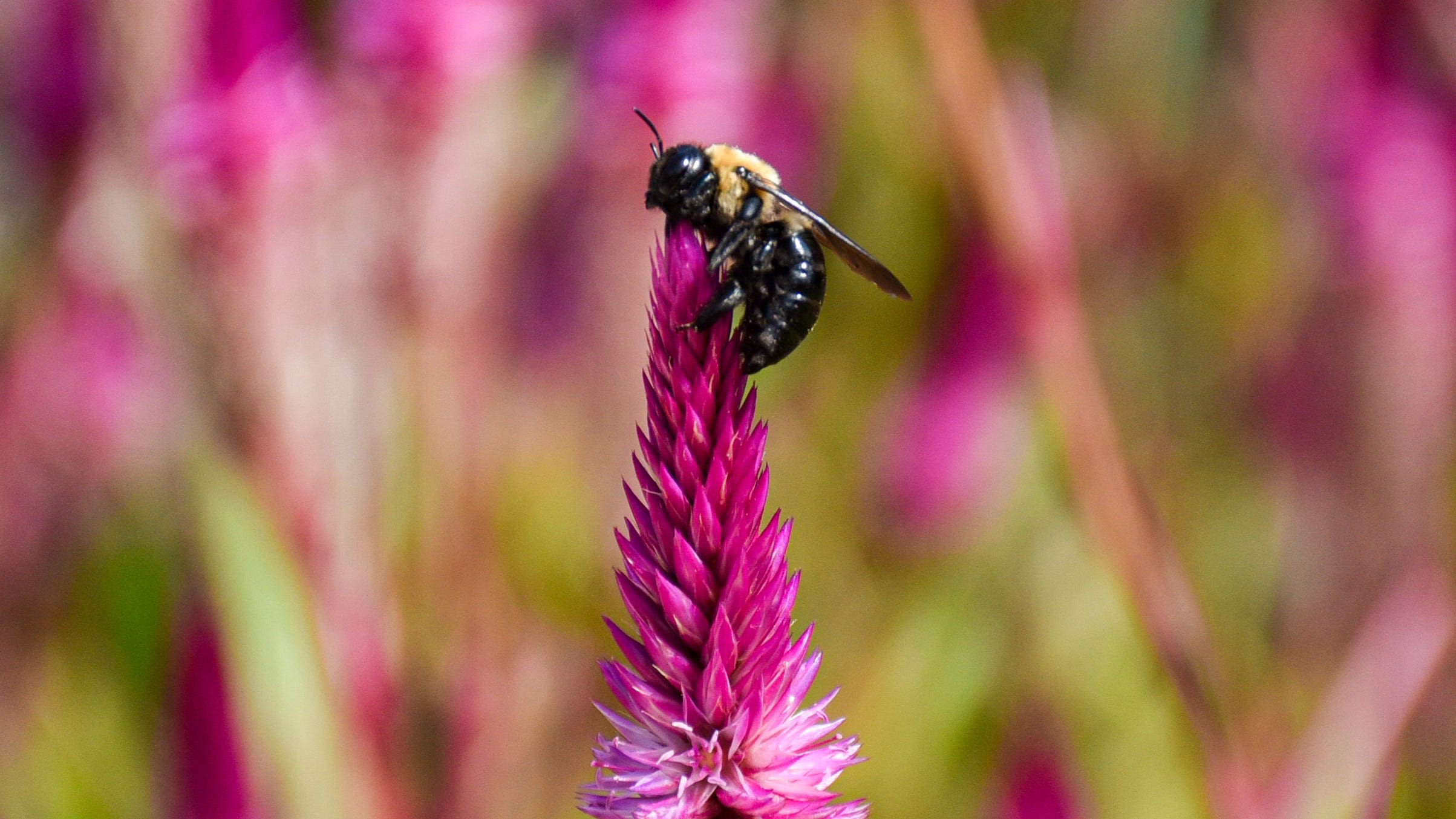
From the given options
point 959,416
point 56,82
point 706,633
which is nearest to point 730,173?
point 706,633

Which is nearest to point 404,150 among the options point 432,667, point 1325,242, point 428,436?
point 428,436

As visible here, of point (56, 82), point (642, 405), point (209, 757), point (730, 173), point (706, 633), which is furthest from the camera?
point (642, 405)

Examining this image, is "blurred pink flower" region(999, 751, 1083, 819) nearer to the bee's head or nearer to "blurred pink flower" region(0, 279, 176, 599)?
the bee's head

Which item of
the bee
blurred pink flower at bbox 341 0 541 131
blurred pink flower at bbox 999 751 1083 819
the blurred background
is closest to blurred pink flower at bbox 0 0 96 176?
the blurred background

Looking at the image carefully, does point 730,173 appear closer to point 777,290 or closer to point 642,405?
point 777,290

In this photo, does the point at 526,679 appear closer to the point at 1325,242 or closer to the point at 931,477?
the point at 931,477

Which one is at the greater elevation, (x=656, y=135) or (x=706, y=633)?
(x=656, y=135)

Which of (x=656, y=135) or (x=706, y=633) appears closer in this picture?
(x=706, y=633)
